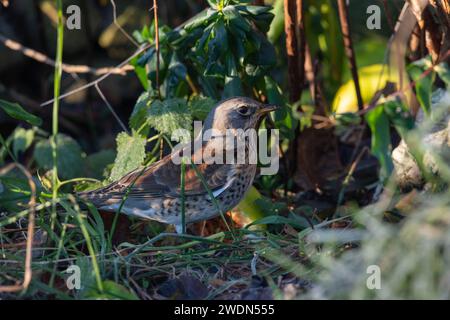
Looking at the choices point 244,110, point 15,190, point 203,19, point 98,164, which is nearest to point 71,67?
point 98,164

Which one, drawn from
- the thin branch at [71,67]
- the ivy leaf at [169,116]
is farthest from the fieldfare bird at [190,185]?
the thin branch at [71,67]

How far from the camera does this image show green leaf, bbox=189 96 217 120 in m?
4.55

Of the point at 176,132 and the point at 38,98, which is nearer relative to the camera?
the point at 176,132

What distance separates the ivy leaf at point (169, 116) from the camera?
431 centimetres

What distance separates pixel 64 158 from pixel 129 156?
3.07 feet

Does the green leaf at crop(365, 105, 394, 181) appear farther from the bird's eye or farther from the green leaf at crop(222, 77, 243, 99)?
the green leaf at crop(222, 77, 243, 99)

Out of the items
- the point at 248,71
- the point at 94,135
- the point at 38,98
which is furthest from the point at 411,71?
the point at 38,98

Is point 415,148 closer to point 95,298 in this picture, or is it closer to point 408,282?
point 408,282

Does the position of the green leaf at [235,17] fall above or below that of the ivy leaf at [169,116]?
above

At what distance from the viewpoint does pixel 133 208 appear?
4.32 metres

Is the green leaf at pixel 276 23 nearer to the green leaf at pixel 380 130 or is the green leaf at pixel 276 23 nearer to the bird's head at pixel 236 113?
the bird's head at pixel 236 113

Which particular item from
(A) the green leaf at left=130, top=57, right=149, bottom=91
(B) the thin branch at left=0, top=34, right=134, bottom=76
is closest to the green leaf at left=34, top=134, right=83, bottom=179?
(B) the thin branch at left=0, top=34, right=134, bottom=76

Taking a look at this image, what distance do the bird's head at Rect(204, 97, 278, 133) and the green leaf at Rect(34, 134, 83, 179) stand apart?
1079 millimetres

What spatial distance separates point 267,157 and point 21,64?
3491 mm
